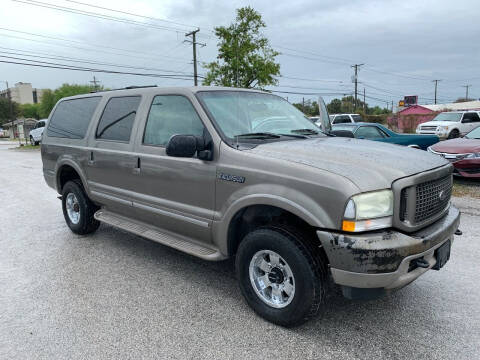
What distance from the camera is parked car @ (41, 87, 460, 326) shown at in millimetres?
2520

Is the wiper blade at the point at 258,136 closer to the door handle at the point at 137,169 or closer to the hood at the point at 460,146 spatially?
the door handle at the point at 137,169

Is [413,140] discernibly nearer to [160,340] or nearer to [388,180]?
[388,180]

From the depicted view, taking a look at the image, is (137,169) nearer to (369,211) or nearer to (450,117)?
(369,211)

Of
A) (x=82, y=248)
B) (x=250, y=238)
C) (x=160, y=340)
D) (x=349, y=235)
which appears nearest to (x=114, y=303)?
(x=160, y=340)

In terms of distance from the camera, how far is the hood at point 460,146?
8.37m

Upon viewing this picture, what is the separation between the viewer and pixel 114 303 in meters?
3.38

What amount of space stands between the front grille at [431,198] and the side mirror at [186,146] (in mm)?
1642

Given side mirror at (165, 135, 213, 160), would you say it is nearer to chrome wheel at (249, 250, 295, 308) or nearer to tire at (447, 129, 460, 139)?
chrome wheel at (249, 250, 295, 308)

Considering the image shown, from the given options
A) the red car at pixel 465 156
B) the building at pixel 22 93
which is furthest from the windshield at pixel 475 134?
the building at pixel 22 93

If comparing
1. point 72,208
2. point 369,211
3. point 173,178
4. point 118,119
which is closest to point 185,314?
point 173,178

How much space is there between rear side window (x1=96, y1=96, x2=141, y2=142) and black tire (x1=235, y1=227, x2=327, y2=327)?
6.80 feet

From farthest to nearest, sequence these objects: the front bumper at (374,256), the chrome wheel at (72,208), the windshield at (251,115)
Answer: the chrome wheel at (72,208), the windshield at (251,115), the front bumper at (374,256)

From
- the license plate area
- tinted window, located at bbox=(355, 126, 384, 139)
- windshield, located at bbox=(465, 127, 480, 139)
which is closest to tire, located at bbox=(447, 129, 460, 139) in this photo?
tinted window, located at bbox=(355, 126, 384, 139)

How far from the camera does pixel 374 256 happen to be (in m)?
2.43
